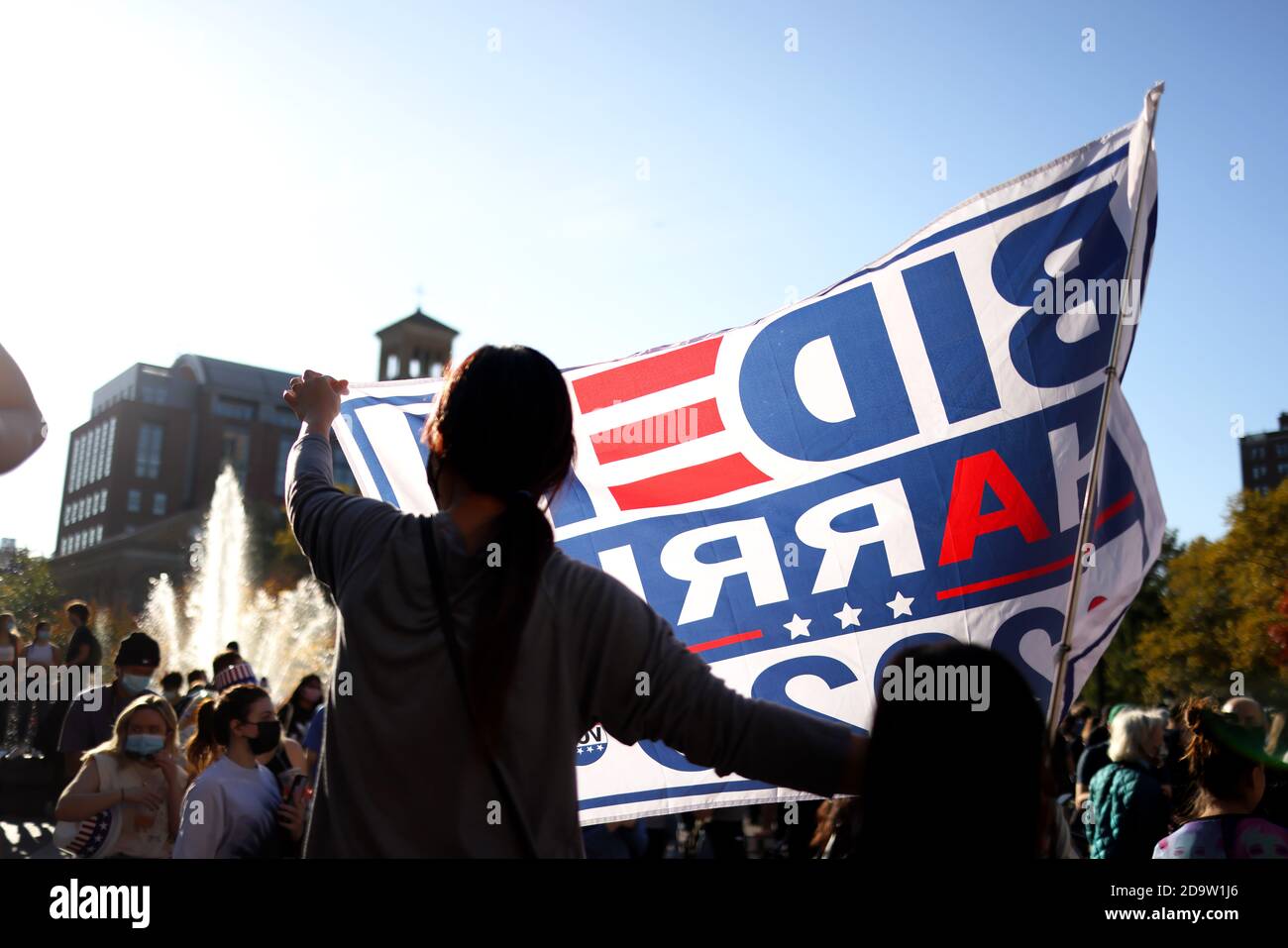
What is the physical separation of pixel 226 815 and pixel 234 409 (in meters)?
105

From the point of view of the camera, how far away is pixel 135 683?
7.80 meters

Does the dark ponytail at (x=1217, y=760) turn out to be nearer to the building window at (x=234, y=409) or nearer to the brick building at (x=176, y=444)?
the brick building at (x=176, y=444)

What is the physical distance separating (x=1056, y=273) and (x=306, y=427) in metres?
2.80

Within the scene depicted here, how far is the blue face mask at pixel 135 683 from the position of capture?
779 centimetres

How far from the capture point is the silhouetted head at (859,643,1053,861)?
1.54m

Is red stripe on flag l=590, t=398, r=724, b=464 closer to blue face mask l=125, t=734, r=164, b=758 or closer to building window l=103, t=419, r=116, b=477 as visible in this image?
blue face mask l=125, t=734, r=164, b=758

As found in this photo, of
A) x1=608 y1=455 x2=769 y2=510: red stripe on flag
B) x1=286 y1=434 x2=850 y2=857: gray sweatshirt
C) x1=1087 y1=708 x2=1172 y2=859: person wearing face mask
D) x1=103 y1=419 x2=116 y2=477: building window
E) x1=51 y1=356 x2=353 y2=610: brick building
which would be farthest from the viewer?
x1=103 y1=419 x2=116 y2=477: building window

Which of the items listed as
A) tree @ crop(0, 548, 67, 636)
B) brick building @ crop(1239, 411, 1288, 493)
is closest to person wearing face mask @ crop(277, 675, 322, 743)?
tree @ crop(0, 548, 67, 636)

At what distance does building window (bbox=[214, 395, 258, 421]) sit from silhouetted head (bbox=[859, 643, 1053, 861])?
10765cm

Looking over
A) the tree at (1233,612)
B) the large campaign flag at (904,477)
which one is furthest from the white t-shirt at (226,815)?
the tree at (1233,612)

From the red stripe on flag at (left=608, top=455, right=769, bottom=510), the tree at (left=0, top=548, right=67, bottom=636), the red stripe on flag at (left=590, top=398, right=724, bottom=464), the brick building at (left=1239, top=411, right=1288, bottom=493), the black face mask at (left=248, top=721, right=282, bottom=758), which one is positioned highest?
the brick building at (left=1239, top=411, right=1288, bottom=493)
